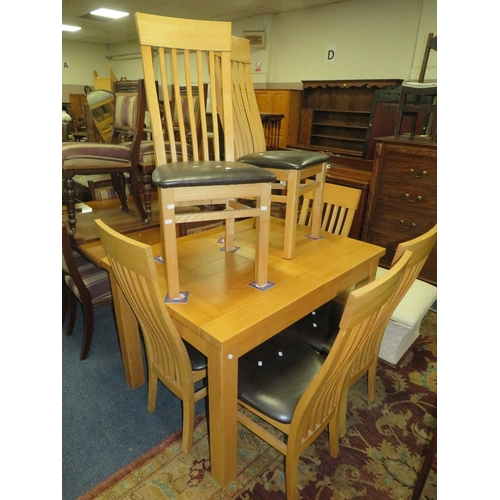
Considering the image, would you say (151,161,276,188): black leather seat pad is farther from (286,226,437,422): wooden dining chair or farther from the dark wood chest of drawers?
the dark wood chest of drawers

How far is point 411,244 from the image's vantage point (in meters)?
1.10

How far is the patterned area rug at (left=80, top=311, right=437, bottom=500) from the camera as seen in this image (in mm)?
1286

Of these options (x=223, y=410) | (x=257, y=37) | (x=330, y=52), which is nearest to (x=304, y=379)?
(x=223, y=410)

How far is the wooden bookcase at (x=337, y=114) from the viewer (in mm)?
5574

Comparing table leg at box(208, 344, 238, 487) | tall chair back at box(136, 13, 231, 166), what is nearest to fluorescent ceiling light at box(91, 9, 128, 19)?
tall chair back at box(136, 13, 231, 166)

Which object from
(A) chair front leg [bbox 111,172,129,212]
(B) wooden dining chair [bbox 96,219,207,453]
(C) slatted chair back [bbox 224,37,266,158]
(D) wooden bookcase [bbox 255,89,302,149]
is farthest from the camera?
(D) wooden bookcase [bbox 255,89,302,149]

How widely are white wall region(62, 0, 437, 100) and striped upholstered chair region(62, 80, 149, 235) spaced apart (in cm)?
435

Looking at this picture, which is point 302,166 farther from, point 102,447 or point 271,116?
point 271,116

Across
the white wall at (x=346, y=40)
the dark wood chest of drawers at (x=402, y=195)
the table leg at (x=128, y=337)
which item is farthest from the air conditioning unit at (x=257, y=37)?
the table leg at (x=128, y=337)

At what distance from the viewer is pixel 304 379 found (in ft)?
4.06

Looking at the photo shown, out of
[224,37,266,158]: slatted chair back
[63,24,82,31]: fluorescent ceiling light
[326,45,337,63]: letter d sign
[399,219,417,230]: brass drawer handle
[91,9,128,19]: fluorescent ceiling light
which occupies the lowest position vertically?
[399,219,417,230]: brass drawer handle

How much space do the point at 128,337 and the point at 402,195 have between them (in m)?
2.17

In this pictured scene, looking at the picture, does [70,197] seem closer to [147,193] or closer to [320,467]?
[147,193]
